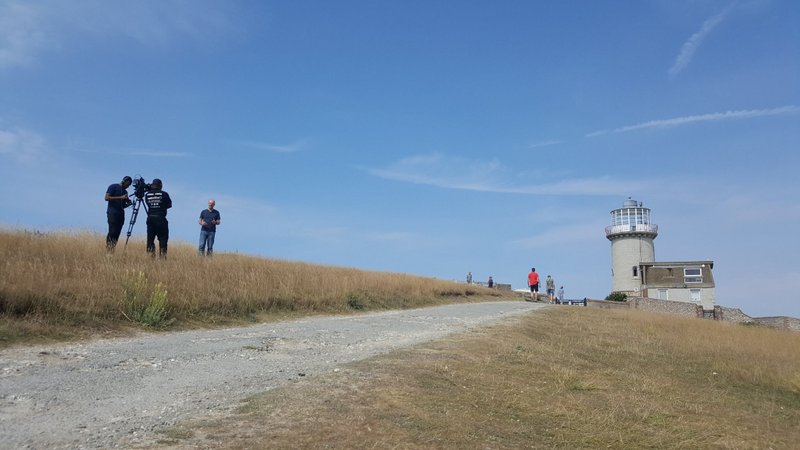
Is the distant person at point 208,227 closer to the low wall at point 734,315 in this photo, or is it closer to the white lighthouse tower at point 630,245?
the low wall at point 734,315

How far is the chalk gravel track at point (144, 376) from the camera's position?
4.41 meters

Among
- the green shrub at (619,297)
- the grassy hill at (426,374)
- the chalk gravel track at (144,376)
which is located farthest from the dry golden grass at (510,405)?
the green shrub at (619,297)

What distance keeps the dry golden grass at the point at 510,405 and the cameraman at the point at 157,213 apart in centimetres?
768

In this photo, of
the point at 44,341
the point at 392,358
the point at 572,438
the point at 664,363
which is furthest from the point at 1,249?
the point at 664,363

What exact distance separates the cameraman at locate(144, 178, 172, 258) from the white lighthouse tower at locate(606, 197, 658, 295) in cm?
5633

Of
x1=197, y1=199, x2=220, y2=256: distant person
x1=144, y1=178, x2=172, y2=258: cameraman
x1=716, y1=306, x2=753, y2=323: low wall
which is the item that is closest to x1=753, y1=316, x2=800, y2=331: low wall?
x1=716, y1=306, x2=753, y2=323: low wall

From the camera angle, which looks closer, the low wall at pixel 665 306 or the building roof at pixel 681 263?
the low wall at pixel 665 306

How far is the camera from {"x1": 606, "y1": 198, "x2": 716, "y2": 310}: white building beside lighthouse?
57.5m

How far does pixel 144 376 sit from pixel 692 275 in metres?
61.0

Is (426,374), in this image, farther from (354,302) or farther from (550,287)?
(550,287)

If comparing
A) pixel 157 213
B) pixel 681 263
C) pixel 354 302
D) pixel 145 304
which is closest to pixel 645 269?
pixel 681 263

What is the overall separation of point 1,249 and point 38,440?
826 centimetres

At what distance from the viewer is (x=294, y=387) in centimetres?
593

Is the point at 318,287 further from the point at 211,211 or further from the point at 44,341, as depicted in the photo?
the point at 44,341
